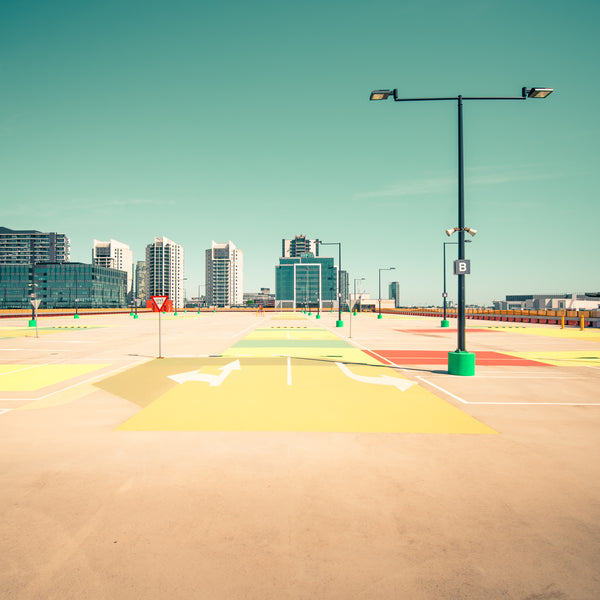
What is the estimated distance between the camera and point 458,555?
381 centimetres

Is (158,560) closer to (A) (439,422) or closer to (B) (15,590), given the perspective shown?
(B) (15,590)

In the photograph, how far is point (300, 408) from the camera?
30.3 ft

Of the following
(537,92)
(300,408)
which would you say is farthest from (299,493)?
(537,92)

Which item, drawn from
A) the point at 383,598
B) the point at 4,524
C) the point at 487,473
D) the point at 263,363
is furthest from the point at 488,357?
the point at 4,524

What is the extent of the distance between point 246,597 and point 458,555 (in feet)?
6.50

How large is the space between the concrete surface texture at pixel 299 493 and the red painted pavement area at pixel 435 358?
532 centimetres

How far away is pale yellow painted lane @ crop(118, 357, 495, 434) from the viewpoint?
25.8 ft

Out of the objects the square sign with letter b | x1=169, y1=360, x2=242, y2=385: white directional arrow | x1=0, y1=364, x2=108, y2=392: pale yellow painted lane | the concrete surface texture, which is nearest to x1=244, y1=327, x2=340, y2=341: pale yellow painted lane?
x1=0, y1=364, x2=108, y2=392: pale yellow painted lane

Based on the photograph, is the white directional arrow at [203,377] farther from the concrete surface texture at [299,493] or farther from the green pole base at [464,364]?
the green pole base at [464,364]

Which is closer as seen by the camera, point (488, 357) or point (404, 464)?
point (404, 464)

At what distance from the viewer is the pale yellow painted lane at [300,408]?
785 centimetres

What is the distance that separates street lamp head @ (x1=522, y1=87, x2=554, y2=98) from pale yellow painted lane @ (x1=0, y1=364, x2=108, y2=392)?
16.6 meters

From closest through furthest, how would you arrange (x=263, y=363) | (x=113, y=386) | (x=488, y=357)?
(x=113, y=386)
(x=263, y=363)
(x=488, y=357)

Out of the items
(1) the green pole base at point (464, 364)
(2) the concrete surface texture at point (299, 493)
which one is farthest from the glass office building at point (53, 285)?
(1) the green pole base at point (464, 364)
